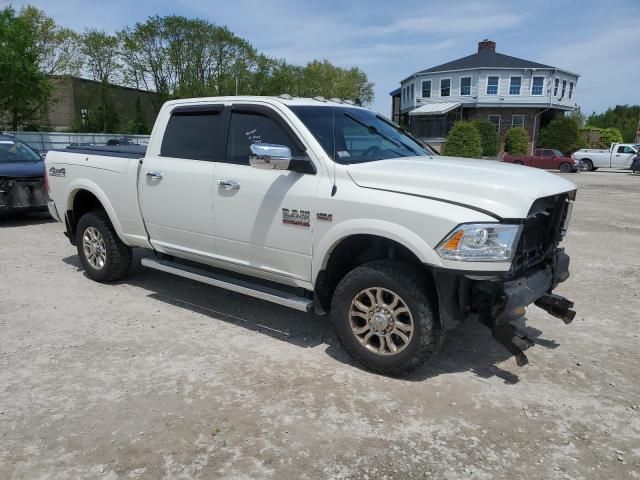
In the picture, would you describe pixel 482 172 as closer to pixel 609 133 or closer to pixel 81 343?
pixel 81 343

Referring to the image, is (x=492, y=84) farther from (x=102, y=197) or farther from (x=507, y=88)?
(x=102, y=197)

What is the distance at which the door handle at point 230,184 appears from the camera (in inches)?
178

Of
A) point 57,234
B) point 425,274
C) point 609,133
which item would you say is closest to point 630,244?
point 425,274

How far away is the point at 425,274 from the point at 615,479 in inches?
64.1

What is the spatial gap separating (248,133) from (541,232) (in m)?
2.54

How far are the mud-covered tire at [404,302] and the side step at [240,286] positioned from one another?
0.31 meters

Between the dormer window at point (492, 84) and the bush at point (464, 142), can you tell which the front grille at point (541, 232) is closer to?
the bush at point (464, 142)

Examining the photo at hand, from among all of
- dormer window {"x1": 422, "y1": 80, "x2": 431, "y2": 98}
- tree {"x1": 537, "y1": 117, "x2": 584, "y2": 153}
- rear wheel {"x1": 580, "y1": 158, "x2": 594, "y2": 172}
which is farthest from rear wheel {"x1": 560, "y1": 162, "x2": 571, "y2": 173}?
dormer window {"x1": 422, "y1": 80, "x2": 431, "y2": 98}

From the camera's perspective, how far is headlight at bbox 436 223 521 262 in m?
3.36

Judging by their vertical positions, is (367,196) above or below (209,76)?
below

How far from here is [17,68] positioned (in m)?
26.6

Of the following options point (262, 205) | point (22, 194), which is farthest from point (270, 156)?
point (22, 194)

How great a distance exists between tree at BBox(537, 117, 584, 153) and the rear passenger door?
39.4 meters

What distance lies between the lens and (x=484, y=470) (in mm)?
2902
